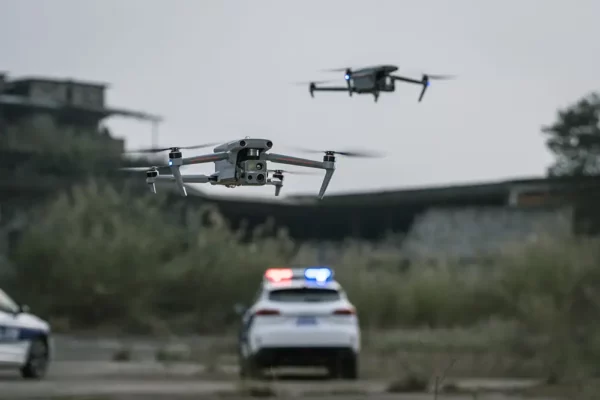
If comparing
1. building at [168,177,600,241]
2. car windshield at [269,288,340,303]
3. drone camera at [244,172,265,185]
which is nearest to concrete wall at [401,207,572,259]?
building at [168,177,600,241]

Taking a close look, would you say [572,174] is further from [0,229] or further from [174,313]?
[0,229]

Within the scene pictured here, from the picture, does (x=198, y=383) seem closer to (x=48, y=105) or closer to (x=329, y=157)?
(x=329, y=157)

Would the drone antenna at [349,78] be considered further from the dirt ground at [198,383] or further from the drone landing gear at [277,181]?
the dirt ground at [198,383]

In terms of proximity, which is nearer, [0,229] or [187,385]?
[187,385]

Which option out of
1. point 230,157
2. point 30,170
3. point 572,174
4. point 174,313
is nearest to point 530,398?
point 230,157

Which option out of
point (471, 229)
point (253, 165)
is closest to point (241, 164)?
point (253, 165)

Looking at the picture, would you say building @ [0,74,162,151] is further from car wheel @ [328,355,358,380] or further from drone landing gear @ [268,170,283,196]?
drone landing gear @ [268,170,283,196]

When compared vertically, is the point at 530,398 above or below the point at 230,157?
below
